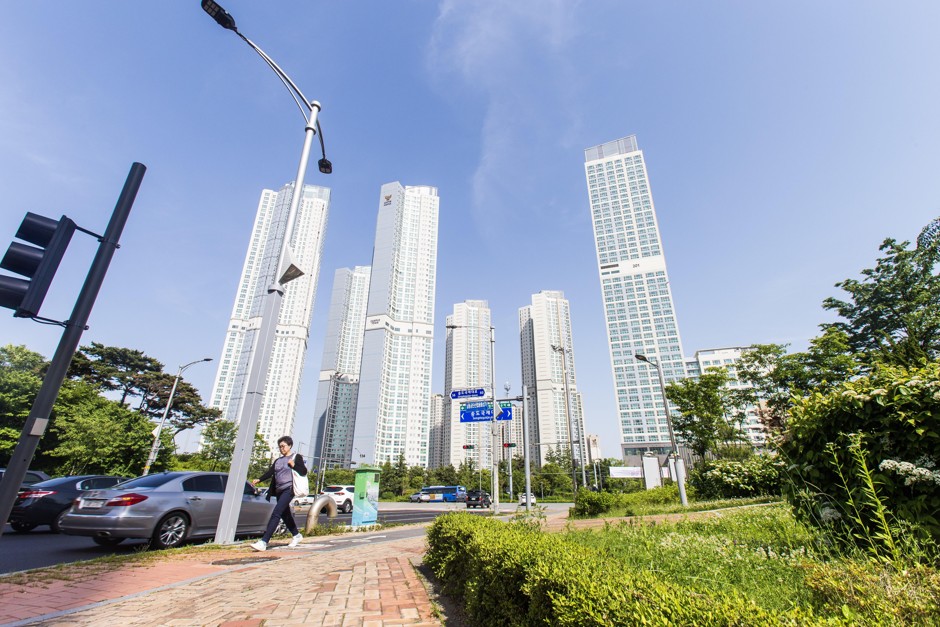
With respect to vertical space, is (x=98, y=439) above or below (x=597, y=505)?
above

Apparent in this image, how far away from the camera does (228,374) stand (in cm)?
8231

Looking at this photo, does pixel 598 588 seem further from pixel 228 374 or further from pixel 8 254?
pixel 228 374

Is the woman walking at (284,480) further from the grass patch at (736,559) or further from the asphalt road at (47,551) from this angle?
the grass patch at (736,559)

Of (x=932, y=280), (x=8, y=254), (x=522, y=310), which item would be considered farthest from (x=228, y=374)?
(x=932, y=280)

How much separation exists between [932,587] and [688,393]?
90.7 feet

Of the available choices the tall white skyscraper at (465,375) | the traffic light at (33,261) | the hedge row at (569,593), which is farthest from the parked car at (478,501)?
the tall white skyscraper at (465,375)

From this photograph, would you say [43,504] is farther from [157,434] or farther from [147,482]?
[157,434]

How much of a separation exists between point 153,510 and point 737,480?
1910cm

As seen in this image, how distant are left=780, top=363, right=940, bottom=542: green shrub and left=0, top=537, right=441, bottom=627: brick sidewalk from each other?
371 cm

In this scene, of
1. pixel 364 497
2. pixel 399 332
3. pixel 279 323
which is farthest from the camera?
pixel 399 332

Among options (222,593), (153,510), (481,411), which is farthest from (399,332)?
(222,593)

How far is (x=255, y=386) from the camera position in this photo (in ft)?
24.9

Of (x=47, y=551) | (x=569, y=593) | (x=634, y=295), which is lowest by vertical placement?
(x=47, y=551)

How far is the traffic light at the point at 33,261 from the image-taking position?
2.68 m
